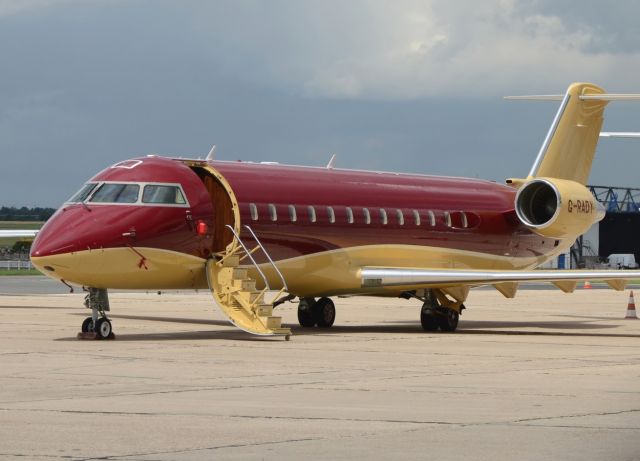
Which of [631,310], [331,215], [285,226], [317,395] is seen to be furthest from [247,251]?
[631,310]

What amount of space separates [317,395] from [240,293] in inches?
403

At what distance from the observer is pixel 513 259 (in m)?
32.4

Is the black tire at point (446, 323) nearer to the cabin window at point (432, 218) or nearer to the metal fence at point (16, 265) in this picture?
the cabin window at point (432, 218)

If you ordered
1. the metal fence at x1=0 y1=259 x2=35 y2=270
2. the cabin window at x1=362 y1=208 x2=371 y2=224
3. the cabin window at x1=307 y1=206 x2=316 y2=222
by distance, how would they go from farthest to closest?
the metal fence at x1=0 y1=259 x2=35 y2=270
the cabin window at x1=362 y1=208 x2=371 y2=224
the cabin window at x1=307 y1=206 x2=316 y2=222

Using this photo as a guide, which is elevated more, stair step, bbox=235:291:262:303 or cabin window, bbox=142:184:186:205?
cabin window, bbox=142:184:186:205

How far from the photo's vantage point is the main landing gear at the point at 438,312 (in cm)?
2883

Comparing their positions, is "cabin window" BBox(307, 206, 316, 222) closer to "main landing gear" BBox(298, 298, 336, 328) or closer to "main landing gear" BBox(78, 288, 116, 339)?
"main landing gear" BBox(298, 298, 336, 328)

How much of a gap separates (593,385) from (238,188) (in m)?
11.4

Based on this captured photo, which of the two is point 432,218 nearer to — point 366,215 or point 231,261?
point 366,215

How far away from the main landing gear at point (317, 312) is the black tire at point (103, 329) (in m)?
7.14

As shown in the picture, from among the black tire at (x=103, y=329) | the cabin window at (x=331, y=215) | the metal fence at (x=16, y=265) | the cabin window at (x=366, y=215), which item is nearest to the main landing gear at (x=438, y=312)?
the cabin window at (x=366, y=215)

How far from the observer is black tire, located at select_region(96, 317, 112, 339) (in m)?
23.4

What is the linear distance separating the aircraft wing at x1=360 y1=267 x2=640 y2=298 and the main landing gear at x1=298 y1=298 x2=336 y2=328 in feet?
6.72

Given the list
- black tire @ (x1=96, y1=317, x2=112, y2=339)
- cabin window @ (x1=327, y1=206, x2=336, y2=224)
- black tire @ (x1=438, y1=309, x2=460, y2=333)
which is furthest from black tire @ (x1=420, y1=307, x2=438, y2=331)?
black tire @ (x1=96, y1=317, x2=112, y2=339)
